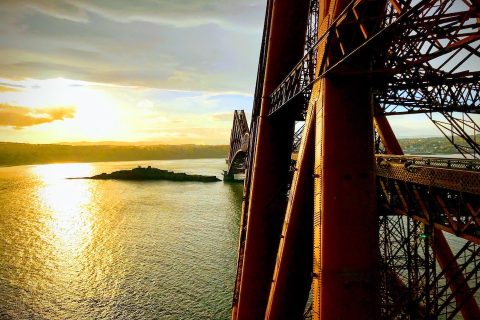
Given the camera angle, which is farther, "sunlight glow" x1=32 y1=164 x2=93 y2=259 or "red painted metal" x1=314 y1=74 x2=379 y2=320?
"sunlight glow" x1=32 y1=164 x2=93 y2=259

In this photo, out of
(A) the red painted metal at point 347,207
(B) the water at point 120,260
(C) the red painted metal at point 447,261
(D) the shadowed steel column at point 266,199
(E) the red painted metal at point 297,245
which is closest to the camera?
(A) the red painted metal at point 347,207

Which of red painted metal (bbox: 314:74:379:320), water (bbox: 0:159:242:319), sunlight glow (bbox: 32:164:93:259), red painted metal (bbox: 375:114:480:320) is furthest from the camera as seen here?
sunlight glow (bbox: 32:164:93:259)

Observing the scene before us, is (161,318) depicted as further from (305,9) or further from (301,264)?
(305,9)

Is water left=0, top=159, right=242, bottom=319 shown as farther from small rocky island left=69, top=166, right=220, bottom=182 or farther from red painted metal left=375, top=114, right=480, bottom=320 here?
small rocky island left=69, top=166, right=220, bottom=182

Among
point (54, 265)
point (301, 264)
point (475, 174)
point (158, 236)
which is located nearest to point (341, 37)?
point (301, 264)

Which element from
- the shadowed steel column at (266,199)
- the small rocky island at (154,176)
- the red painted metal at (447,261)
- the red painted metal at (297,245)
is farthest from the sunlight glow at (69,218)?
the red painted metal at (447,261)

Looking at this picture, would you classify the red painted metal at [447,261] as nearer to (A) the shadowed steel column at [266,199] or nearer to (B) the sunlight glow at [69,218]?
(A) the shadowed steel column at [266,199]

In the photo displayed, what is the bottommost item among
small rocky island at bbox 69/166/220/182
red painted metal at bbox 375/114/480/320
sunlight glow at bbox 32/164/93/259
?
sunlight glow at bbox 32/164/93/259

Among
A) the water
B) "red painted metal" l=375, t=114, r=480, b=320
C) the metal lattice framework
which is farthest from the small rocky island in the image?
Result: "red painted metal" l=375, t=114, r=480, b=320

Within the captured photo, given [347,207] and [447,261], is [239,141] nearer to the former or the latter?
[447,261]
